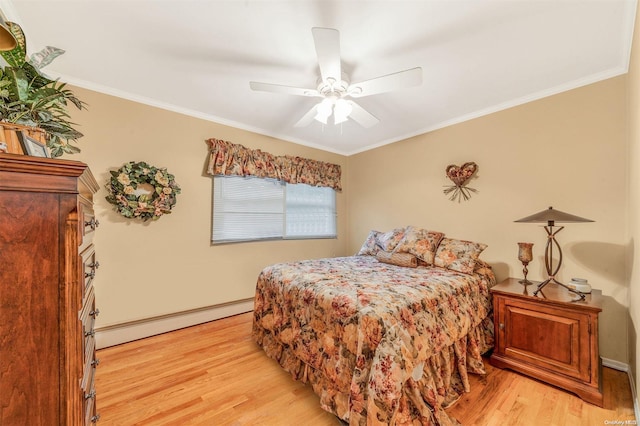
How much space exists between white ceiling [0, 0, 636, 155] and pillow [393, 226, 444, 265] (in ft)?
4.71

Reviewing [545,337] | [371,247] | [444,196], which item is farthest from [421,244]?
[545,337]

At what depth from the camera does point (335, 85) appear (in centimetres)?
189

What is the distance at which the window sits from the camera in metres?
3.13

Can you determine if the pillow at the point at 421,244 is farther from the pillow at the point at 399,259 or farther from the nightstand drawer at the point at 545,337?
the nightstand drawer at the point at 545,337

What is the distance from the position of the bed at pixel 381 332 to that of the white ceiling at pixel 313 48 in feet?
5.36

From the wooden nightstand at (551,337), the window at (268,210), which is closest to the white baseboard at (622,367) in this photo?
the wooden nightstand at (551,337)

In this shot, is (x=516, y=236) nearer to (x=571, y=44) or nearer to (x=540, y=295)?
(x=540, y=295)

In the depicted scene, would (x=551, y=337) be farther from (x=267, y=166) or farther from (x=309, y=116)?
(x=267, y=166)

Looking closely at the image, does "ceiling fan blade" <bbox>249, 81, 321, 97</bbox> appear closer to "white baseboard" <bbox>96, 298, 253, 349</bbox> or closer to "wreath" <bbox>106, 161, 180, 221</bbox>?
"wreath" <bbox>106, 161, 180, 221</bbox>

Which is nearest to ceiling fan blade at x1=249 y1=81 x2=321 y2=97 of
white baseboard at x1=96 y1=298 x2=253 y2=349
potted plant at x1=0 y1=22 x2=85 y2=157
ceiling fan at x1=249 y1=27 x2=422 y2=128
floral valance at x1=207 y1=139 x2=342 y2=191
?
ceiling fan at x1=249 y1=27 x2=422 y2=128

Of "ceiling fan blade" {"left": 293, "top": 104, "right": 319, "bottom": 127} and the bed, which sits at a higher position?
"ceiling fan blade" {"left": 293, "top": 104, "right": 319, "bottom": 127}

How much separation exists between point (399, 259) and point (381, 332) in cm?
139

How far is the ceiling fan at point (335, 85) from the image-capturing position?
4.81ft

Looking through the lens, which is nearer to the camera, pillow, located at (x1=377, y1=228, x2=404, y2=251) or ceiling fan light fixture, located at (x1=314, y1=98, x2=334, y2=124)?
ceiling fan light fixture, located at (x1=314, y1=98, x2=334, y2=124)
